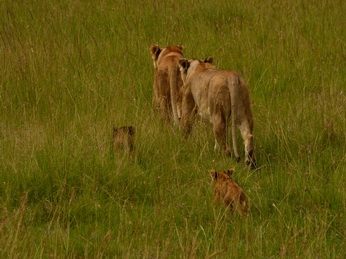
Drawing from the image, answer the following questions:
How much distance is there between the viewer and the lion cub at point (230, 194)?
4638 millimetres

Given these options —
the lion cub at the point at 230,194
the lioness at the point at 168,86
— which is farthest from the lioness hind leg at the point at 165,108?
the lion cub at the point at 230,194

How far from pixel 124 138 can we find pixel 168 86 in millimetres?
1456

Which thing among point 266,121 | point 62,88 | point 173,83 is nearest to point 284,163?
point 266,121

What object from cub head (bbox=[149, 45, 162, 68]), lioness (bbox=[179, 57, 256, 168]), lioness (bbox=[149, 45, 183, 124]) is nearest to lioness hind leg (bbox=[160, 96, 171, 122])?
lioness (bbox=[149, 45, 183, 124])

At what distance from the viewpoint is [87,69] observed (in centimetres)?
754

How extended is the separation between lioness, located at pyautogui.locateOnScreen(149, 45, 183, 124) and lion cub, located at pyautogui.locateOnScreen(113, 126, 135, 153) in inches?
38.2

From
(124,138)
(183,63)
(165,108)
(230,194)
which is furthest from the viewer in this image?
(165,108)

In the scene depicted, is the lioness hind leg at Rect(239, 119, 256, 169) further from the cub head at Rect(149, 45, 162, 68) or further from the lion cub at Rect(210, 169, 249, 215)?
the cub head at Rect(149, 45, 162, 68)

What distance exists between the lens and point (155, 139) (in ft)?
19.1

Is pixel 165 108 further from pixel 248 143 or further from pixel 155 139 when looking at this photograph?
pixel 248 143

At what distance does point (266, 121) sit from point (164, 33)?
273cm

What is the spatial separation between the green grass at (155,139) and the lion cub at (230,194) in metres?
0.07

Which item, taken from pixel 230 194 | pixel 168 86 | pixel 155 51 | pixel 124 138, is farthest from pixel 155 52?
pixel 230 194

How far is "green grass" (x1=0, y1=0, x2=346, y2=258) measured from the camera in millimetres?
4414
